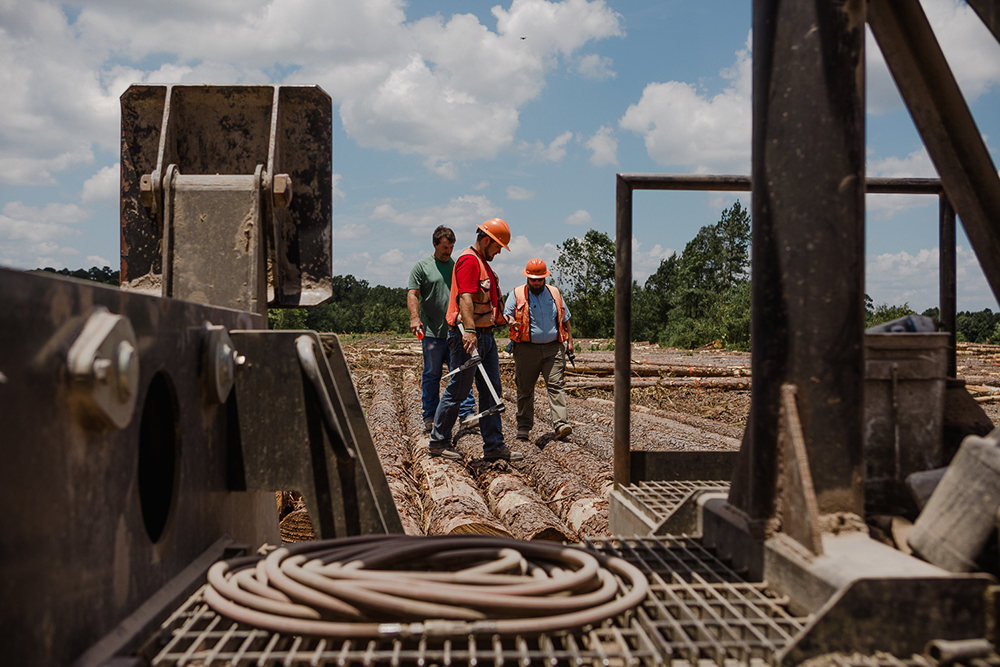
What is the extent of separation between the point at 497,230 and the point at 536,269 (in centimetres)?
163

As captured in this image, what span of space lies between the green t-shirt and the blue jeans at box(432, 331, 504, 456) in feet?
2.00

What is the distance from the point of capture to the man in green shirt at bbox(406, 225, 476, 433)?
6.82 metres

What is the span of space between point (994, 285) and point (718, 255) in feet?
220

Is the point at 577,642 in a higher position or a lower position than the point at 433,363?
lower

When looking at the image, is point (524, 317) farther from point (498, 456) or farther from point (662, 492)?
point (662, 492)

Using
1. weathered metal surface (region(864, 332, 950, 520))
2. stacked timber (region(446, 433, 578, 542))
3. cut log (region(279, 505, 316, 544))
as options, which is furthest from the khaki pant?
weathered metal surface (region(864, 332, 950, 520))

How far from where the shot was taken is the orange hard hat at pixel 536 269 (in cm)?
767

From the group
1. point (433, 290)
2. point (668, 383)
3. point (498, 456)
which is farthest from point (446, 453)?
point (668, 383)

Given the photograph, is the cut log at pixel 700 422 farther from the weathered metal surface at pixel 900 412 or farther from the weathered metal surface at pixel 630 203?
the weathered metal surface at pixel 900 412

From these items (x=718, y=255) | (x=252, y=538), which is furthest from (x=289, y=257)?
(x=718, y=255)

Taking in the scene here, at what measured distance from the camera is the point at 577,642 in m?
1.52

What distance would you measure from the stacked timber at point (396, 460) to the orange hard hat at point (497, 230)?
78.8 inches

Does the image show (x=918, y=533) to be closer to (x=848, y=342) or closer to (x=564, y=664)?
(x=848, y=342)

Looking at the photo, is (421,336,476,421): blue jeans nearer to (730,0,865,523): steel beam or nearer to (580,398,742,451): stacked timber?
(580,398,742,451): stacked timber
